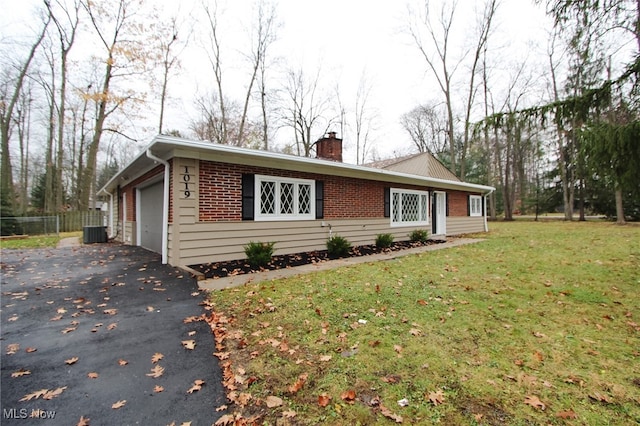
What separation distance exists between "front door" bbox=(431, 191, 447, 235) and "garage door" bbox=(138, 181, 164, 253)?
1088 centimetres

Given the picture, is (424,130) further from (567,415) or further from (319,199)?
(567,415)

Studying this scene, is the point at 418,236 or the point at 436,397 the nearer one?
the point at 436,397

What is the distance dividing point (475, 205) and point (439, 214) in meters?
4.15

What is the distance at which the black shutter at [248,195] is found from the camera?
6.89m

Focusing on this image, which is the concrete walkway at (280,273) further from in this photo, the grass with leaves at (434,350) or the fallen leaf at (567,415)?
the fallen leaf at (567,415)

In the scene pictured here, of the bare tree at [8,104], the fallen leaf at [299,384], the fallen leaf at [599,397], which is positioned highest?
the bare tree at [8,104]

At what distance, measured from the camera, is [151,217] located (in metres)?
8.74

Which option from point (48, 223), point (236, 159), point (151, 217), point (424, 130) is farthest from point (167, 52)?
point (424, 130)

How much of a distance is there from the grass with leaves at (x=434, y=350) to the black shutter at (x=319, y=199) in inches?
128

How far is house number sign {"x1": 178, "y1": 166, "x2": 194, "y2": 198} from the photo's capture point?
237 inches

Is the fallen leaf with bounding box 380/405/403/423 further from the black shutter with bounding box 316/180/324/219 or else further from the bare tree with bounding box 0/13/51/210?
the bare tree with bounding box 0/13/51/210

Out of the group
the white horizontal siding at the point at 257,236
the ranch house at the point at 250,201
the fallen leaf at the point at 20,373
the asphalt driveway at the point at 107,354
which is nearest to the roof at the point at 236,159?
the ranch house at the point at 250,201

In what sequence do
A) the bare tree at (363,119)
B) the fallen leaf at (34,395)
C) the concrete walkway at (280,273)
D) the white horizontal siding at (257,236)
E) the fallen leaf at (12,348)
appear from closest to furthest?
the fallen leaf at (34,395), the fallen leaf at (12,348), the concrete walkway at (280,273), the white horizontal siding at (257,236), the bare tree at (363,119)

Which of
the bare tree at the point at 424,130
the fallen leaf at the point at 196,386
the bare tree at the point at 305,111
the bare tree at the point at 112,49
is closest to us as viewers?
the fallen leaf at the point at 196,386
